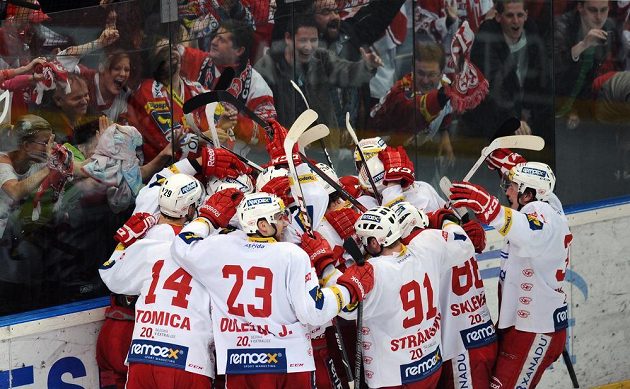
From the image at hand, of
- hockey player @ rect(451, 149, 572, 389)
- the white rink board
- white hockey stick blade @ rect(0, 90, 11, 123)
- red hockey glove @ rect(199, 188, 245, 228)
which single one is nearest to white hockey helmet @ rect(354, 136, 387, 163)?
hockey player @ rect(451, 149, 572, 389)

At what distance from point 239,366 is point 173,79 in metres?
1.86

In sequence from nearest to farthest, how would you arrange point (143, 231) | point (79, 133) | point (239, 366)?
1. point (239, 366)
2. point (143, 231)
3. point (79, 133)

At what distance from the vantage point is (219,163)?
669 cm

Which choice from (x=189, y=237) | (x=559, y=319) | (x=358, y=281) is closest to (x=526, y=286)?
(x=559, y=319)

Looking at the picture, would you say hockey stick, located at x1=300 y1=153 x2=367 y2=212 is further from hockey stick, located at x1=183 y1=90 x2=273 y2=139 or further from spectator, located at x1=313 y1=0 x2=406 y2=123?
spectator, located at x1=313 y1=0 x2=406 y2=123

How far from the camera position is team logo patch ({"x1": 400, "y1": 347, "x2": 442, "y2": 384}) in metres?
6.11

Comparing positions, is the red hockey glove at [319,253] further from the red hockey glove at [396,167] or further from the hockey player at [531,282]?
the hockey player at [531,282]

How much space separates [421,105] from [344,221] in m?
1.94

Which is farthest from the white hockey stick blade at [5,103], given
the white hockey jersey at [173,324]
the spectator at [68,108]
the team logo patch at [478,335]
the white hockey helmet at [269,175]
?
the team logo patch at [478,335]

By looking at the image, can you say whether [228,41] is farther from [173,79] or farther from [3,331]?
[3,331]

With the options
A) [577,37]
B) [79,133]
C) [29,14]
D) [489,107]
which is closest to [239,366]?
[79,133]

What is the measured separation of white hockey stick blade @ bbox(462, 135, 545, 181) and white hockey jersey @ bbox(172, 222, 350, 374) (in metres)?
1.30

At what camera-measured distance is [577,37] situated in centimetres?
877

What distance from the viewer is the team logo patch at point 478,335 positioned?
673 cm
